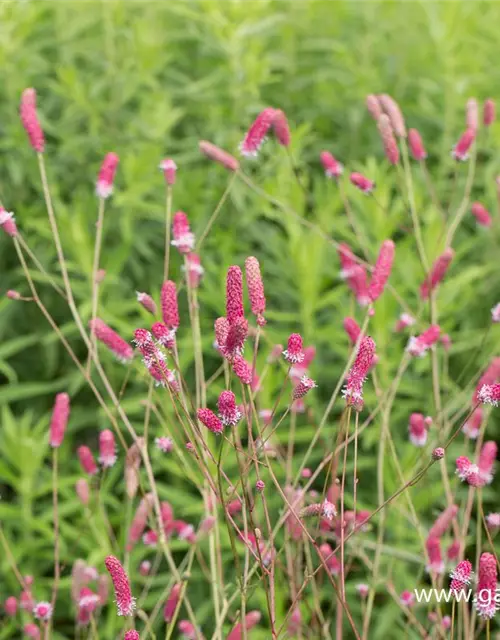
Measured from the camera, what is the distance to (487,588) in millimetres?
1220

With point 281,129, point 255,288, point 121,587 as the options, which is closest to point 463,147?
point 281,129

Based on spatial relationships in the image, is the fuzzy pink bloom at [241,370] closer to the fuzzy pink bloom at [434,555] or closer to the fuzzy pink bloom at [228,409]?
the fuzzy pink bloom at [228,409]

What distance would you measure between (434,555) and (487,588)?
1.23ft

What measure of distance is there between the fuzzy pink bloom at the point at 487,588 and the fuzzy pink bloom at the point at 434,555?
1.09 ft

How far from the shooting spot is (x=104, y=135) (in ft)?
10.3

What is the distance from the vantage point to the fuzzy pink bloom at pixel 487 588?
46.4 inches

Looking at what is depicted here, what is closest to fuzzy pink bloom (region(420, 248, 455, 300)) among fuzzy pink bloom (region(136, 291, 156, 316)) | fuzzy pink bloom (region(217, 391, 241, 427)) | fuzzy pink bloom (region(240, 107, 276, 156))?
fuzzy pink bloom (region(240, 107, 276, 156))

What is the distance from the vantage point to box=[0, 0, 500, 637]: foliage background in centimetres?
264

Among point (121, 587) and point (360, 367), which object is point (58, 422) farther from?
point (360, 367)

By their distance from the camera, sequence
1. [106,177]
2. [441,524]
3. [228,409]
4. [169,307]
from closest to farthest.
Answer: [228,409] < [169,307] < [441,524] < [106,177]

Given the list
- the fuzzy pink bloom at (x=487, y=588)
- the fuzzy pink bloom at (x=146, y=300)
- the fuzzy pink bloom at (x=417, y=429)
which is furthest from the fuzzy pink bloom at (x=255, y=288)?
the fuzzy pink bloom at (x=417, y=429)

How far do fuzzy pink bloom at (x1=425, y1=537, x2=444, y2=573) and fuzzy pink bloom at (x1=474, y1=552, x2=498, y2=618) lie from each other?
33cm

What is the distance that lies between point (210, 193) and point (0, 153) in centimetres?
76

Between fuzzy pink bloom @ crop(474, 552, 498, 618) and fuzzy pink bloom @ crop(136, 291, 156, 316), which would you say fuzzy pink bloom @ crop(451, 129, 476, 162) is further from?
fuzzy pink bloom @ crop(474, 552, 498, 618)
